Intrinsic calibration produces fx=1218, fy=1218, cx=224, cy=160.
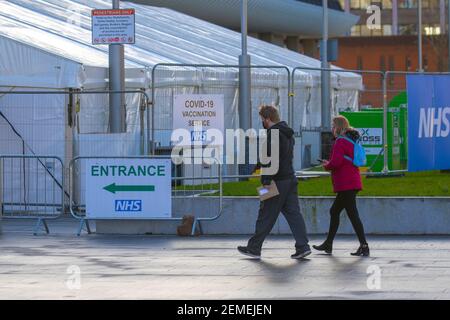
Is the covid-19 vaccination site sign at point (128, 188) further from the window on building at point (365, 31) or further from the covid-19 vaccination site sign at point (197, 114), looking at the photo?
the window on building at point (365, 31)

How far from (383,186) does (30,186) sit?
5.88 m

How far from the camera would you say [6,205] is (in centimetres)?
2011

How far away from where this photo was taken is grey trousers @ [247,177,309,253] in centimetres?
1419

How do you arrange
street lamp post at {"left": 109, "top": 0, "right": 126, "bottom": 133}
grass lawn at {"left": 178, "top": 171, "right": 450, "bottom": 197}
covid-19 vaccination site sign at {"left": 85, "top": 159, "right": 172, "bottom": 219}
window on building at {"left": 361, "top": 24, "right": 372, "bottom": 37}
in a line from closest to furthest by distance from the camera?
covid-19 vaccination site sign at {"left": 85, "top": 159, "right": 172, "bottom": 219} < grass lawn at {"left": 178, "top": 171, "right": 450, "bottom": 197} < street lamp post at {"left": 109, "top": 0, "right": 126, "bottom": 133} < window on building at {"left": 361, "top": 24, "right": 372, "bottom": 37}

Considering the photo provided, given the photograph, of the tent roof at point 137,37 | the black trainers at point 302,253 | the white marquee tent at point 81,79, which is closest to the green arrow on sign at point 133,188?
the white marquee tent at point 81,79

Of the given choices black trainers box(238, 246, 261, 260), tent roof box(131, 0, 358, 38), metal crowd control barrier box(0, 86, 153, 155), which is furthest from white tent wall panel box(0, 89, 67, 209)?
tent roof box(131, 0, 358, 38)

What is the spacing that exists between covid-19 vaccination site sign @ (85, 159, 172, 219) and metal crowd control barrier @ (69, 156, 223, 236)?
0.29 feet

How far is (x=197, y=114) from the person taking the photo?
20734 mm

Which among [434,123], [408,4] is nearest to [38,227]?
[434,123]

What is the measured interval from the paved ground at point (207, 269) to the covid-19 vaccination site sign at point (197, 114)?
12.2 ft

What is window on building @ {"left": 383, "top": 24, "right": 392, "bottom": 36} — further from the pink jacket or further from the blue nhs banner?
the pink jacket

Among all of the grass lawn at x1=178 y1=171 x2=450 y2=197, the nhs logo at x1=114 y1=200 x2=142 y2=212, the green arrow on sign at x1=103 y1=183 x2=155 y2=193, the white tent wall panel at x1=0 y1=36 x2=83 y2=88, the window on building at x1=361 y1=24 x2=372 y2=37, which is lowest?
the nhs logo at x1=114 y1=200 x2=142 y2=212

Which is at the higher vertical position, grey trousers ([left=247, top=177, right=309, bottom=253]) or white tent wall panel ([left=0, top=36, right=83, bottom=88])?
white tent wall panel ([left=0, top=36, right=83, bottom=88])

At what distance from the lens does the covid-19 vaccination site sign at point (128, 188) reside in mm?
17391
